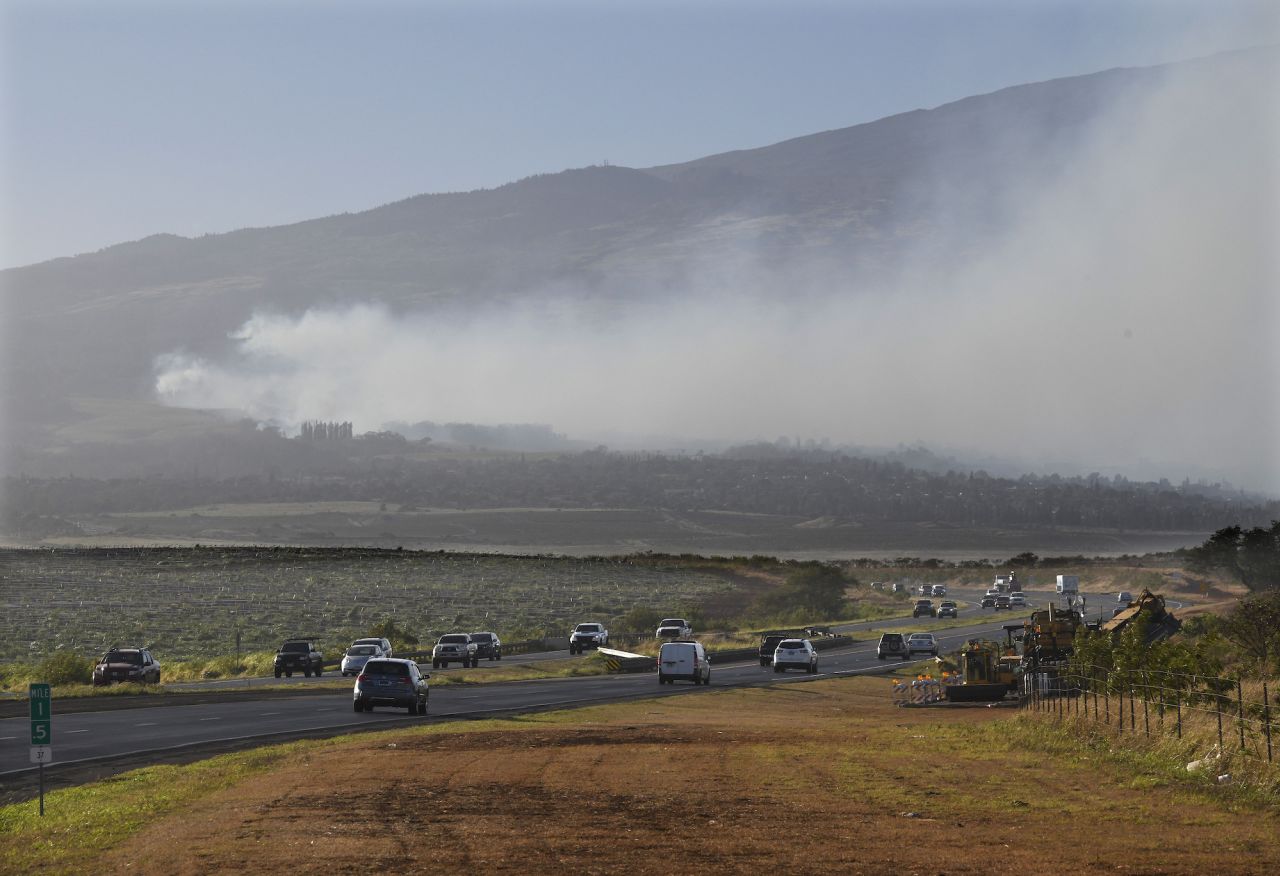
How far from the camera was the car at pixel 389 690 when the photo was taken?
46281 millimetres

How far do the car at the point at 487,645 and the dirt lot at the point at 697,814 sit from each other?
41.6 metres

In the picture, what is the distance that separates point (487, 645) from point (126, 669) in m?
23.5

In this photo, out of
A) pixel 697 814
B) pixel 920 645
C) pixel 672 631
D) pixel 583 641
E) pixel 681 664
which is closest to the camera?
pixel 697 814

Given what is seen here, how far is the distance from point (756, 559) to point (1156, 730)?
6046 inches

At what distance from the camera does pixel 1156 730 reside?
99.2 feet

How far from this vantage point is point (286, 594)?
408ft

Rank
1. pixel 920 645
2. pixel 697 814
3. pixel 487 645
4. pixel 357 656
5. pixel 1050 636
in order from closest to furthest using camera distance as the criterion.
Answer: pixel 697 814 < pixel 1050 636 < pixel 357 656 < pixel 487 645 < pixel 920 645

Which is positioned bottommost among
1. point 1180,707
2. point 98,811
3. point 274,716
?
point 274,716

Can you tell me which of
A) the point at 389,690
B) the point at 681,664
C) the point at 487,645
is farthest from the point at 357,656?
the point at 389,690

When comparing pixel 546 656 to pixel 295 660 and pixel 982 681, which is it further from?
pixel 982 681

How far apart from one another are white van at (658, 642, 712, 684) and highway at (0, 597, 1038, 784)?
0.59 m

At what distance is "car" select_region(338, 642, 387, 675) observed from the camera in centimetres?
6981

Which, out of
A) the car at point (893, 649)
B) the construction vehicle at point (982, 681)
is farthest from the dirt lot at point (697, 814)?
the car at point (893, 649)

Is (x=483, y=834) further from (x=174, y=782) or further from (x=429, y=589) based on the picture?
(x=429, y=589)
